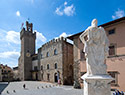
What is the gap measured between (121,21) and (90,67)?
12.1 meters

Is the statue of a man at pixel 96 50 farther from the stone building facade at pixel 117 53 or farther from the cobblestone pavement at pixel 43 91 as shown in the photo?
the stone building facade at pixel 117 53

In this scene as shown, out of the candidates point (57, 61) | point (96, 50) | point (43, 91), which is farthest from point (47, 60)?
point (96, 50)

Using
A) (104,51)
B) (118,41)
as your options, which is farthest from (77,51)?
(104,51)

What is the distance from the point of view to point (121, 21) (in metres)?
13.5

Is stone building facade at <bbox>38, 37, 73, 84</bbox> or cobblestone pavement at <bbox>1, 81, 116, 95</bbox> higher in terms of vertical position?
stone building facade at <bbox>38, 37, 73, 84</bbox>

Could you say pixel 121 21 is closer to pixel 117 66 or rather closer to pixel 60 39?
pixel 117 66

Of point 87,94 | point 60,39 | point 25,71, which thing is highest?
point 60,39

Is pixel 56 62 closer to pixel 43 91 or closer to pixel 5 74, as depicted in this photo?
pixel 43 91

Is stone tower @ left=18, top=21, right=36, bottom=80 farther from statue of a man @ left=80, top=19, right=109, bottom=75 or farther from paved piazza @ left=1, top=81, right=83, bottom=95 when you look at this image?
statue of a man @ left=80, top=19, right=109, bottom=75

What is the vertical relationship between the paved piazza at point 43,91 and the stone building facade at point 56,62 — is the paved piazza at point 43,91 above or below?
below

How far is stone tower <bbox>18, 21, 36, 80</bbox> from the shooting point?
36.1m

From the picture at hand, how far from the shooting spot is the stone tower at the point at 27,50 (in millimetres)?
36094

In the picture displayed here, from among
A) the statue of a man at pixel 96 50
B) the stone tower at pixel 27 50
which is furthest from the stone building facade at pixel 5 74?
the statue of a man at pixel 96 50

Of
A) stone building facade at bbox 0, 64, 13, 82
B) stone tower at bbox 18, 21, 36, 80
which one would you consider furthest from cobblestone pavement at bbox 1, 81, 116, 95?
stone building facade at bbox 0, 64, 13, 82
